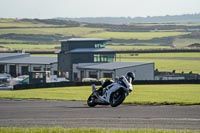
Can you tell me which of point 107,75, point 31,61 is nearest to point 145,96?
point 107,75

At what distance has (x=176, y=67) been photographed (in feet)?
291

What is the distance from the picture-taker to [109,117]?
18000mm

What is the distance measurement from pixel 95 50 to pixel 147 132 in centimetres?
6765

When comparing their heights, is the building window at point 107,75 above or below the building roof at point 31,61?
below

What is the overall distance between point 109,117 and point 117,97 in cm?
437

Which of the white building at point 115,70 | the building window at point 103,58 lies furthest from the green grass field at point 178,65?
the white building at point 115,70

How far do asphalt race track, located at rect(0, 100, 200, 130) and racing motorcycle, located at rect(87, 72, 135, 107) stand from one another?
0.95m

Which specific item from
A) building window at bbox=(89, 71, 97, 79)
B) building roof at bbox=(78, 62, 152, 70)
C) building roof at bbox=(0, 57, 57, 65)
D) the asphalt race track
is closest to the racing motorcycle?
the asphalt race track

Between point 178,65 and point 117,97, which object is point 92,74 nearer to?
point 178,65

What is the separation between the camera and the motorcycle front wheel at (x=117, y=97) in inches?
876

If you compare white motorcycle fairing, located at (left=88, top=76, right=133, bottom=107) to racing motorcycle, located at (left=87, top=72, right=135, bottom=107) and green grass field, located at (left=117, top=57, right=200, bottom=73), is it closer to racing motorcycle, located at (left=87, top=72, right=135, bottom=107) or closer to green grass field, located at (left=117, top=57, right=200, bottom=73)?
racing motorcycle, located at (left=87, top=72, right=135, bottom=107)

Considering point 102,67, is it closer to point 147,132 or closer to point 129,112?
point 129,112

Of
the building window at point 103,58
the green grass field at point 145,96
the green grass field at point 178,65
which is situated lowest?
the green grass field at point 178,65

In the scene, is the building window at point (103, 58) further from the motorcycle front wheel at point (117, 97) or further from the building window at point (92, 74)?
the motorcycle front wheel at point (117, 97)
